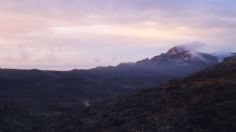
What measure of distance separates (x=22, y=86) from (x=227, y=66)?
100 meters

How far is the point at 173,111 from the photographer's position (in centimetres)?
4881

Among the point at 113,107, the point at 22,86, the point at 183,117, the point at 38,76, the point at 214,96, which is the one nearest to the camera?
the point at 183,117

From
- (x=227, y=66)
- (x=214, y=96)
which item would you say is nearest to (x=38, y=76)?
(x=227, y=66)

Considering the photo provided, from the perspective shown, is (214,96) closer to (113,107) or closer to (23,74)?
(113,107)

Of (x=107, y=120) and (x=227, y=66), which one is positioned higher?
(x=227, y=66)

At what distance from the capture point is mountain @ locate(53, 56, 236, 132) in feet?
144

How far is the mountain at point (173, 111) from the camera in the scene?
44022 millimetres

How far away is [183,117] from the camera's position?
151 ft

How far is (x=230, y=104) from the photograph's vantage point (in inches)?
1875

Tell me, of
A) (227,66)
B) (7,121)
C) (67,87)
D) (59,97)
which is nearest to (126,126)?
(7,121)

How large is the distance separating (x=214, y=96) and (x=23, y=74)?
5898 inches

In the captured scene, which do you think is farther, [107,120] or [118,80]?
[118,80]

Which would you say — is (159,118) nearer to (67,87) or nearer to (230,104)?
(230,104)

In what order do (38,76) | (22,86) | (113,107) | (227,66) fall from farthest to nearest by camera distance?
(38,76), (22,86), (227,66), (113,107)
